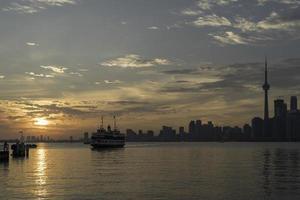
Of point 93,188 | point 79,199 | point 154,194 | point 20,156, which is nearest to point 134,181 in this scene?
point 93,188

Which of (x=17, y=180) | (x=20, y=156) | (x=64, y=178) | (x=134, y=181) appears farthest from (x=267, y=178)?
(x=20, y=156)

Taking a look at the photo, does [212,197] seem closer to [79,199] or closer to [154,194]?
[154,194]

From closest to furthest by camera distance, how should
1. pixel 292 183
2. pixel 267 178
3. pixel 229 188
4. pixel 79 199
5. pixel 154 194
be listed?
pixel 79 199 < pixel 154 194 < pixel 229 188 < pixel 292 183 < pixel 267 178

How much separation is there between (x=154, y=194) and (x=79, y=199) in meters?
9.10

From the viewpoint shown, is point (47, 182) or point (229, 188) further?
point (47, 182)

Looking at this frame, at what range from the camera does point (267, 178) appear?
2874 inches

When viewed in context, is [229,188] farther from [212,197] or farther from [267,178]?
[267,178]

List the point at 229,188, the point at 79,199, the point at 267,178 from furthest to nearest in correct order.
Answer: the point at 267,178 → the point at 229,188 → the point at 79,199

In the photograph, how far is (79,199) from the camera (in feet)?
168

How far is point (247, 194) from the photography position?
54531mm

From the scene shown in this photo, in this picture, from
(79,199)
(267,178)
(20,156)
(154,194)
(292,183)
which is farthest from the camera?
(20,156)

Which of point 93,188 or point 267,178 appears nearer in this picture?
point 93,188

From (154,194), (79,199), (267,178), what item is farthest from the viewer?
(267,178)

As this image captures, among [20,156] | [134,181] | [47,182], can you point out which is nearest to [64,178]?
[47,182]
